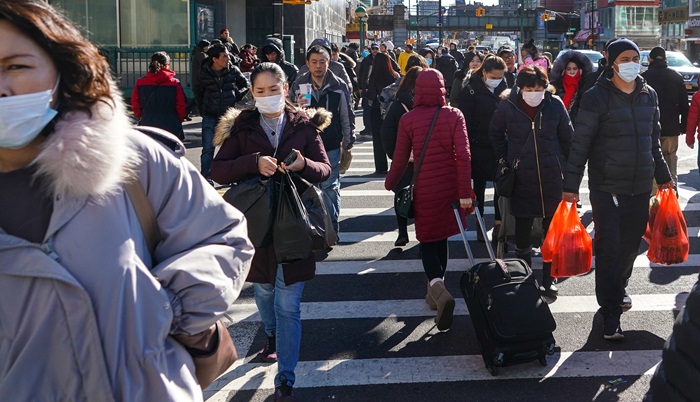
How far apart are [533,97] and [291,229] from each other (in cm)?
300

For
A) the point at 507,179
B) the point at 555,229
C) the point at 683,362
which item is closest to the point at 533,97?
the point at 507,179

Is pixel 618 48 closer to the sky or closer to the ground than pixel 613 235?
closer to the sky

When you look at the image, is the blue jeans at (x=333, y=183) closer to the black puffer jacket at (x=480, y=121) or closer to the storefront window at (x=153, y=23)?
the black puffer jacket at (x=480, y=121)

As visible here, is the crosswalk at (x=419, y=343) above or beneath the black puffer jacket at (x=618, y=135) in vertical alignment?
beneath

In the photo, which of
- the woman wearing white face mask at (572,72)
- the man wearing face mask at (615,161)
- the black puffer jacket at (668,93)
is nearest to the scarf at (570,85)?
the woman wearing white face mask at (572,72)

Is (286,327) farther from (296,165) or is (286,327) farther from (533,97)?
(533,97)

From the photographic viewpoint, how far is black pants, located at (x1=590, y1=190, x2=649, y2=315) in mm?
5770

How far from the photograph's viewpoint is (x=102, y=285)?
207cm

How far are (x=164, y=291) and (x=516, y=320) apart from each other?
10.9 feet

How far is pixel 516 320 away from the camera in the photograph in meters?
5.08

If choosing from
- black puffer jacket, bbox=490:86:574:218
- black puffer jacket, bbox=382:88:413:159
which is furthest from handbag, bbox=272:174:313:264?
black puffer jacket, bbox=382:88:413:159

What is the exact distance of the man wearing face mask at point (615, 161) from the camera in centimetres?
571

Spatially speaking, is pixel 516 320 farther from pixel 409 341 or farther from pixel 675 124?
pixel 675 124

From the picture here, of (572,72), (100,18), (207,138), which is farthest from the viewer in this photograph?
(100,18)
